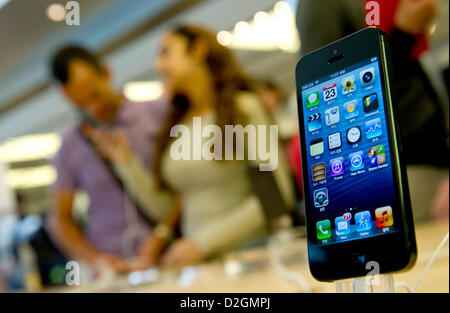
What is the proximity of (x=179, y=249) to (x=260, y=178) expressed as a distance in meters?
0.31

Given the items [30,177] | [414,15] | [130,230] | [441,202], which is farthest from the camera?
[30,177]

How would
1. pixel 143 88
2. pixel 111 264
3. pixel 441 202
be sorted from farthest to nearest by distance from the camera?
pixel 143 88
pixel 111 264
pixel 441 202

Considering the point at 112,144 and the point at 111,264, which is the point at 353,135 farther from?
the point at 112,144

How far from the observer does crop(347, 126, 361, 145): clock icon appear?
288 millimetres

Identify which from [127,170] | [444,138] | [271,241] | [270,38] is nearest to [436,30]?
[444,138]

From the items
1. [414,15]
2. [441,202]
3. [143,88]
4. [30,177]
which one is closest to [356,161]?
[414,15]

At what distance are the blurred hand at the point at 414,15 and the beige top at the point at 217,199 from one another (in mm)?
549

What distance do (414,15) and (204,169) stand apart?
70cm

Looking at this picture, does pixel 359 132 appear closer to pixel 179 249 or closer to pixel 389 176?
pixel 389 176

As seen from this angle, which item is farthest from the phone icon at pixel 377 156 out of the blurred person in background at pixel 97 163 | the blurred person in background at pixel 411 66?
the blurred person in background at pixel 97 163

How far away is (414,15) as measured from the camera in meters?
0.43

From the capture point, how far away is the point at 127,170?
4.40 feet

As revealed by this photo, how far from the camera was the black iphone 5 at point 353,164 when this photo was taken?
0.27m

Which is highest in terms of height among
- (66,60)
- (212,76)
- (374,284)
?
(66,60)
